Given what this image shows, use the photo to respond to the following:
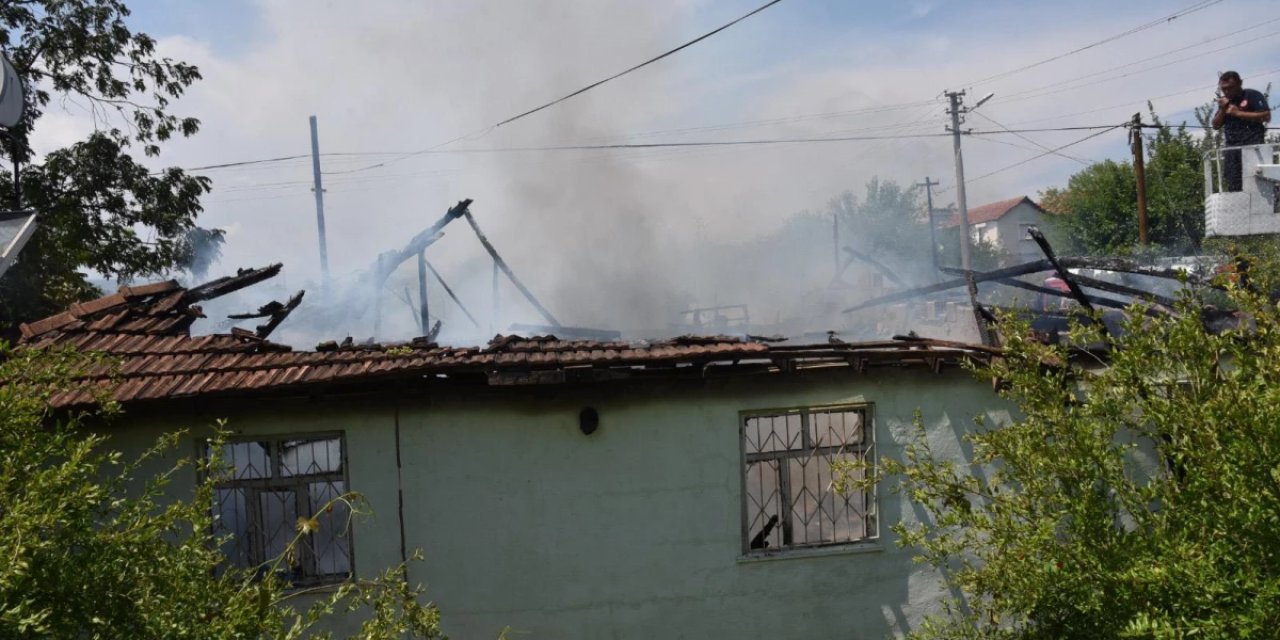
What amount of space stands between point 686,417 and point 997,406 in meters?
2.65

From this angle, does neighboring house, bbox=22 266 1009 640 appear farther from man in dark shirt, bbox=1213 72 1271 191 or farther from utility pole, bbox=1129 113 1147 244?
utility pole, bbox=1129 113 1147 244

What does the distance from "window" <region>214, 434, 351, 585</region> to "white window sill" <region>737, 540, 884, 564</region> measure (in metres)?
3.26

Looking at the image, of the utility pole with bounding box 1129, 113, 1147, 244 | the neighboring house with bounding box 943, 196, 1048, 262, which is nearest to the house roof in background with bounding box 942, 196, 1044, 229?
the neighboring house with bounding box 943, 196, 1048, 262

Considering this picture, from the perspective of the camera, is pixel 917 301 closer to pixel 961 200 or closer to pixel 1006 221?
pixel 961 200

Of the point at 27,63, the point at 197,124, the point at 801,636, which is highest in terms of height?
the point at 27,63

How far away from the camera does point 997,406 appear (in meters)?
7.22

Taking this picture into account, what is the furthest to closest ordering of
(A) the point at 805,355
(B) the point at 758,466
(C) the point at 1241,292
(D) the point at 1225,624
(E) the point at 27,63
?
(E) the point at 27,63
(B) the point at 758,466
(A) the point at 805,355
(C) the point at 1241,292
(D) the point at 1225,624

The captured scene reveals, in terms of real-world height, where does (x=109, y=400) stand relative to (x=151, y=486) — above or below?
above

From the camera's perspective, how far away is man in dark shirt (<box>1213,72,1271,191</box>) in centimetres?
1051

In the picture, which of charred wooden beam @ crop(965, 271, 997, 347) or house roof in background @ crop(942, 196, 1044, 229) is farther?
house roof in background @ crop(942, 196, 1044, 229)

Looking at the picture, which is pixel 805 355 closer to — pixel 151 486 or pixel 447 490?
pixel 447 490

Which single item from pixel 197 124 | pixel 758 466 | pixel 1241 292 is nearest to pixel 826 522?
pixel 758 466

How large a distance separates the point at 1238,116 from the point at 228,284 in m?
12.0

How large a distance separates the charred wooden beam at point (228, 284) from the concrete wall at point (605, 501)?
2492 mm
